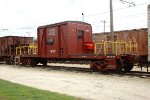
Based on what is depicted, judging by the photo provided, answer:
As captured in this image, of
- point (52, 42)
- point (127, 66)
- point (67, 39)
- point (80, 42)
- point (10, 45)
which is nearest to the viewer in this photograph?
point (127, 66)

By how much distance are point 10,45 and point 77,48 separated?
1213 cm

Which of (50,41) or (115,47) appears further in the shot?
(50,41)

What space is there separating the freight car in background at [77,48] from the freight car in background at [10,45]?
410 centimetres

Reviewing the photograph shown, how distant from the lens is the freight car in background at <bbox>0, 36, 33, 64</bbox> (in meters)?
31.5

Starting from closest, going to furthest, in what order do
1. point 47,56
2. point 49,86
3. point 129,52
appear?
point 49,86 → point 129,52 → point 47,56

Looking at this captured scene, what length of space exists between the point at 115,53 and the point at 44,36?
8.02 meters

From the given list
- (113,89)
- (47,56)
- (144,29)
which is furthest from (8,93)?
(144,29)

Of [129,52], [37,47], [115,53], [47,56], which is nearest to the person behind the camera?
[115,53]

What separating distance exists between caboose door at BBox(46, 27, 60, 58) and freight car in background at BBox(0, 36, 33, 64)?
7525 mm

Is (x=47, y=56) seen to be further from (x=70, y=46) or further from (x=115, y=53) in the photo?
(x=115, y=53)

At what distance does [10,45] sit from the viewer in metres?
31.7

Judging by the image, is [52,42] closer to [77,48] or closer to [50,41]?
[50,41]

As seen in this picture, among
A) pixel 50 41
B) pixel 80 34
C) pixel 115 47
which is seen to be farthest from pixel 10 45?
pixel 115 47

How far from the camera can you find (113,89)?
12391mm
